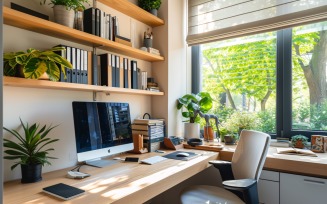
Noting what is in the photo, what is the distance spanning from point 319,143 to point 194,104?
1.33 metres

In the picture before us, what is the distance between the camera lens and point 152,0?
2451mm

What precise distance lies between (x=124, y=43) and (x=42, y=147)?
1136mm

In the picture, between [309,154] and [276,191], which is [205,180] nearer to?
[276,191]

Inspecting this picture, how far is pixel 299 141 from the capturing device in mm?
2234

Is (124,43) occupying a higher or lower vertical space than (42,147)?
higher

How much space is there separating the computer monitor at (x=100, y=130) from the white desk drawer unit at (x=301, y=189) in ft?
4.54

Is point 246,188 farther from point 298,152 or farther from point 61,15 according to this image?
point 61,15

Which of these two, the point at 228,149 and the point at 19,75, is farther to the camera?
the point at 228,149

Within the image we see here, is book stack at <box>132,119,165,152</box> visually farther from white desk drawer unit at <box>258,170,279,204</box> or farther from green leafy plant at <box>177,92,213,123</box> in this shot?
white desk drawer unit at <box>258,170,279,204</box>

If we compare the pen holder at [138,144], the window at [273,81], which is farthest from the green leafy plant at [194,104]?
the pen holder at [138,144]

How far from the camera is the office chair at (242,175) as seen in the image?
1.50 m

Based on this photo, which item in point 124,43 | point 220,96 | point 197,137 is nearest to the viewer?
point 124,43

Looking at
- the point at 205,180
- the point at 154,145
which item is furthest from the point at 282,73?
the point at 154,145

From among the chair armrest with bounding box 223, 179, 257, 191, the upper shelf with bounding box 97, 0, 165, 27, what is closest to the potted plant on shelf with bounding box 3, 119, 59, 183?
the chair armrest with bounding box 223, 179, 257, 191
